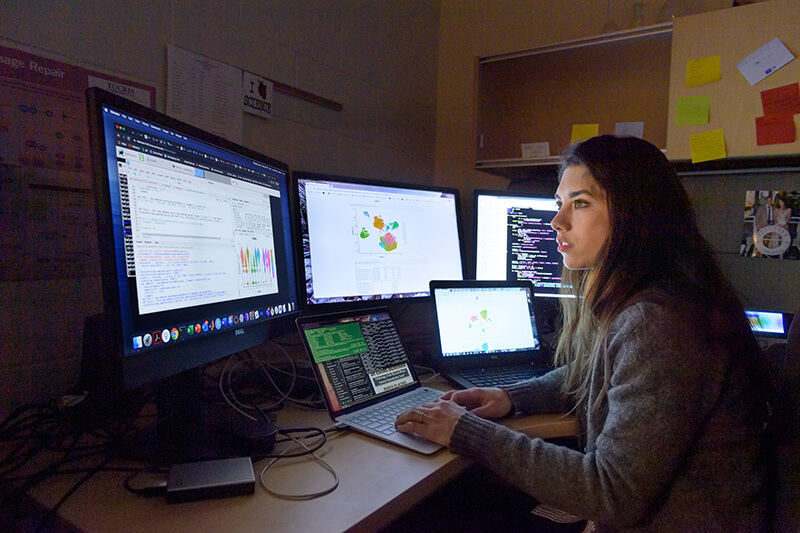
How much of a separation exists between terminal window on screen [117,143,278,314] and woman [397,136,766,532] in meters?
0.38

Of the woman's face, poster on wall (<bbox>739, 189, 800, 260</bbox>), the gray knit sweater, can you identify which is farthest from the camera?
poster on wall (<bbox>739, 189, 800, 260</bbox>)

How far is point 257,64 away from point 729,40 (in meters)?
1.23

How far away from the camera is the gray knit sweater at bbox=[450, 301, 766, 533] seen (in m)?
0.69

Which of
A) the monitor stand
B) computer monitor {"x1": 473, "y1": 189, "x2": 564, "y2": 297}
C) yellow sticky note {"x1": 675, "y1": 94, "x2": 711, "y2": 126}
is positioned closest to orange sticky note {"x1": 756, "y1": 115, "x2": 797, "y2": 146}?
yellow sticky note {"x1": 675, "y1": 94, "x2": 711, "y2": 126}

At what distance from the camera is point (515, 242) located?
164 centimetres

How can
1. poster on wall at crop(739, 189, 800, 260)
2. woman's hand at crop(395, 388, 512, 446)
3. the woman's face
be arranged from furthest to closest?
poster on wall at crop(739, 189, 800, 260), the woman's face, woman's hand at crop(395, 388, 512, 446)

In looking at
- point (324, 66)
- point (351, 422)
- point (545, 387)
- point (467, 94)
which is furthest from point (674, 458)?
point (467, 94)

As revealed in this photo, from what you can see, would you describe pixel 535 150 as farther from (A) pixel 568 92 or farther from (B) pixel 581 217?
(B) pixel 581 217

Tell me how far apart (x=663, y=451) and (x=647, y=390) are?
0.08 m

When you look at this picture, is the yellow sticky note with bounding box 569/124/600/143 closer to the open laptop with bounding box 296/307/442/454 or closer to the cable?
the open laptop with bounding box 296/307/442/454

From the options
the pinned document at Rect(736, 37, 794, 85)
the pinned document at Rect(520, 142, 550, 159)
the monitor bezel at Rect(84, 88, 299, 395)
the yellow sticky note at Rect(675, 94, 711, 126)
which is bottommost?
the monitor bezel at Rect(84, 88, 299, 395)

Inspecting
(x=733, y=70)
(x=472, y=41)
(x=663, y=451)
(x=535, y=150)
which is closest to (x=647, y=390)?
(x=663, y=451)

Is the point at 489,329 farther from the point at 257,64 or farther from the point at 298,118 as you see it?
the point at 257,64

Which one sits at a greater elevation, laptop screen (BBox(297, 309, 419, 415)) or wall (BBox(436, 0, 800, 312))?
wall (BBox(436, 0, 800, 312))
